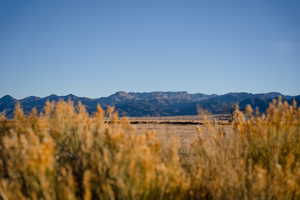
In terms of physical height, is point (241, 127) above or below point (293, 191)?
above

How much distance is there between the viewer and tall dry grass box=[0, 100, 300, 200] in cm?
326

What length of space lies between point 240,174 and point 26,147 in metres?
2.35

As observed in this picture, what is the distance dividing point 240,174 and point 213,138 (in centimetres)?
123

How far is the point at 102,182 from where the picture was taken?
353 centimetres

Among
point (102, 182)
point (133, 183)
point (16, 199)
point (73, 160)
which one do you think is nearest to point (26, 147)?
point (16, 199)

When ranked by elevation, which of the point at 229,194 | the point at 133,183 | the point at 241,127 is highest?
the point at 241,127

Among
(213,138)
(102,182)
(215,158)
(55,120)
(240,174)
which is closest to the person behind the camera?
(102,182)

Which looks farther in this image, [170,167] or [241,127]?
[241,127]

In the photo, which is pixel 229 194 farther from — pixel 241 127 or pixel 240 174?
pixel 241 127

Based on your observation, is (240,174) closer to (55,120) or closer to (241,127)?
(241,127)

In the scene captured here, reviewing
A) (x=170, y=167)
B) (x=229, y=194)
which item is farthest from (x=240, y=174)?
(x=170, y=167)

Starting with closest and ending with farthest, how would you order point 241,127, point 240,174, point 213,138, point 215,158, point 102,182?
point 102,182 → point 240,174 → point 215,158 → point 213,138 → point 241,127

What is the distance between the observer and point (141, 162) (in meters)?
3.41

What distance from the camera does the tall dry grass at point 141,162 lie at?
326 cm
